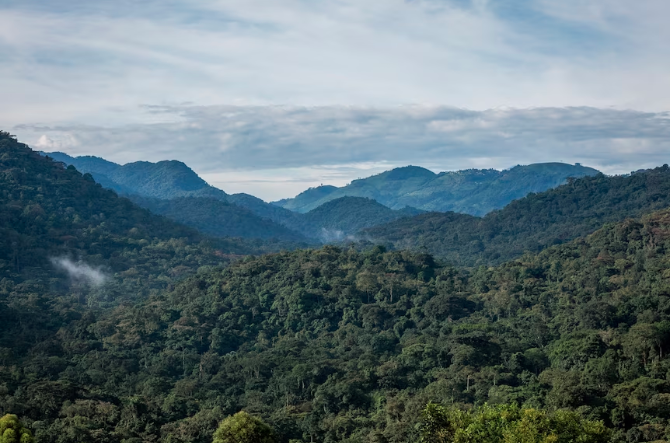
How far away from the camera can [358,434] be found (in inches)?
1259

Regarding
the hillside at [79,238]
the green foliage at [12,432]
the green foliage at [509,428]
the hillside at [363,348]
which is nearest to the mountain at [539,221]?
the hillside at [363,348]

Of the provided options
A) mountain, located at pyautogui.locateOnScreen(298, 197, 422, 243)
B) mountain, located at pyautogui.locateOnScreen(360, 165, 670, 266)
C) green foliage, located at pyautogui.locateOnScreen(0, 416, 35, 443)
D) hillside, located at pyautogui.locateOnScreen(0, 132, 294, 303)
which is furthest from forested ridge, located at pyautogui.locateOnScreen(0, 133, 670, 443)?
mountain, located at pyautogui.locateOnScreen(298, 197, 422, 243)

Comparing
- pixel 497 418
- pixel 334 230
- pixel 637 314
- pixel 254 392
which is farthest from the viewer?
pixel 334 230

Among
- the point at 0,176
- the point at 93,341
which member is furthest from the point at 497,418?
the point at 0,176

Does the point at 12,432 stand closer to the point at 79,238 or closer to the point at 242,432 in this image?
the point at 242,432

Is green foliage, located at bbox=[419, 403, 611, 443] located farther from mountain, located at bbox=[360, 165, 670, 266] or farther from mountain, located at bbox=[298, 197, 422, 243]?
mountain, located at bbox=[298, 197, 422, 243]

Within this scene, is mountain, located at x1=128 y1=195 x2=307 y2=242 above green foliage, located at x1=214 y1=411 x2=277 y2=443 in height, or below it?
above

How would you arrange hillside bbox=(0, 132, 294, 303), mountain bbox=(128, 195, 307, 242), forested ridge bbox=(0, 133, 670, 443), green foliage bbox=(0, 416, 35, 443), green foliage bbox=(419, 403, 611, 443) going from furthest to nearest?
mountain bbox=(128, 195, 307, 242)
hillside bbox=(0, 132, 294, 303)
forested ridge bbox=(0, 133, 670, 443)
green foliage bbox=(419, 403, 611, 443)
green foliage bbox=(0, 416, 35, 443)

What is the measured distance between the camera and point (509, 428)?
24.1 m

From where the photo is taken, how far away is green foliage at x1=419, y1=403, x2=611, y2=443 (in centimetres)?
2336

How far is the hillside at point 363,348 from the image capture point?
32438 mm

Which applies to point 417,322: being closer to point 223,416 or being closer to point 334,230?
point 223,416

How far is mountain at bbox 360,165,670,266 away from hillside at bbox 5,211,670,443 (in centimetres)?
3033

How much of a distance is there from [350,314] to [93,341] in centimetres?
1797
